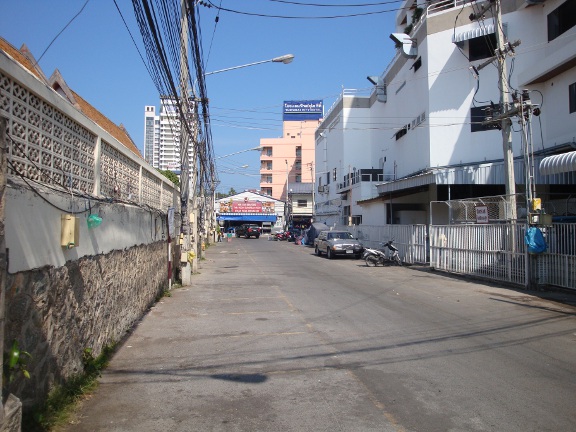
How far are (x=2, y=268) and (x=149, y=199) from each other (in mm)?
8206

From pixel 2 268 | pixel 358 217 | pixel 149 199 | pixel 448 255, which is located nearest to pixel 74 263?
pixel 2 268

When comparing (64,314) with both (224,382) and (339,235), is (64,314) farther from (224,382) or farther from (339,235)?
(339,235)

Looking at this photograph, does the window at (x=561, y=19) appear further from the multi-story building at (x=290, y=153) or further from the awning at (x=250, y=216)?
the multi-story building at (x=290, y=153)

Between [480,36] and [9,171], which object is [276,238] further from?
[9,171]

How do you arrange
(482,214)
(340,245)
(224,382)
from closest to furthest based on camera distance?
(224,382) → (482,214) → (340,245)

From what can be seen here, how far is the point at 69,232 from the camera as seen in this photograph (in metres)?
5.16

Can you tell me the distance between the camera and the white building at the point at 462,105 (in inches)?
818

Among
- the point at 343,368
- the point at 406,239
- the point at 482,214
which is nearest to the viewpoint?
the point at 343,368

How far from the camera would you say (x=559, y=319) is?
9.70 metres

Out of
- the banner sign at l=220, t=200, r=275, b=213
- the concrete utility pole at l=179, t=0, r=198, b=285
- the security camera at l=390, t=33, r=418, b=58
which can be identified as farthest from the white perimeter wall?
the banner sign at l=220, t=200, r=275, b=213

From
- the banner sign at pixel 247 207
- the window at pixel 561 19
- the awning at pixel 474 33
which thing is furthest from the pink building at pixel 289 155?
the window at pixel 561 19

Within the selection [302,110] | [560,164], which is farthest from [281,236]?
[560,164]

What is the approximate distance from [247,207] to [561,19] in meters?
57.1

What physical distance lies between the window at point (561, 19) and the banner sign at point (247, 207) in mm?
54926
